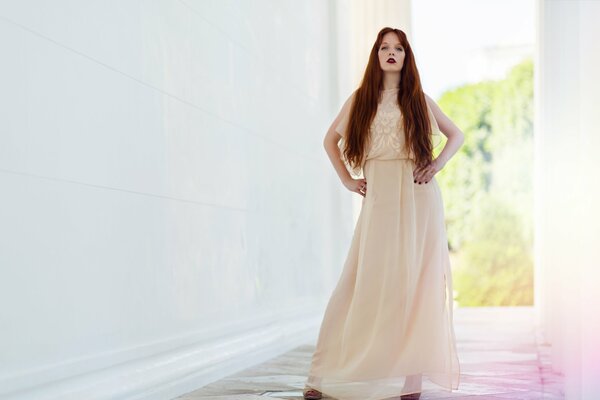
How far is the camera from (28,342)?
222 cm

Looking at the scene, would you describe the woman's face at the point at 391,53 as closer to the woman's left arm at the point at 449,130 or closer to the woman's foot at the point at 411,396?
the woman's left arm at the point at 449,130

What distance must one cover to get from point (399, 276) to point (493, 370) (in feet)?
3.31

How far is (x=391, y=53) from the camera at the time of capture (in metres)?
2.97

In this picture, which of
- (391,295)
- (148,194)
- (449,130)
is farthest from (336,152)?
(148,194)

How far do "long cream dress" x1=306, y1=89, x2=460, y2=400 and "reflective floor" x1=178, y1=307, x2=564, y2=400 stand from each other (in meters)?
0.17

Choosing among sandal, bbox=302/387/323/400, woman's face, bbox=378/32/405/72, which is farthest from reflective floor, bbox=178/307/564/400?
woman's face, bbox=378/32/405/72

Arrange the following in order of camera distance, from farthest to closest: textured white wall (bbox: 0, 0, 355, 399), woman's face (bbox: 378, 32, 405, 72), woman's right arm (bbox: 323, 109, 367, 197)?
woman's right arm (bbox: 323, 109, 367, 197) → woman's face (bbox: 378, 32, 405, 72) → textured white wall (bbox: 0, 0, 355, 399)

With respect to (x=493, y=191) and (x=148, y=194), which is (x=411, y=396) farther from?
(x=493, y=191)

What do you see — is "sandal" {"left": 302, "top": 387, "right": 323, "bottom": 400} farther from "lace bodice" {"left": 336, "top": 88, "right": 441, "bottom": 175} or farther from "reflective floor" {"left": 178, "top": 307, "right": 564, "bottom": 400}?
"lace bodice" {"left": 336, "top": 88, "right": 441, "bottom": 175}

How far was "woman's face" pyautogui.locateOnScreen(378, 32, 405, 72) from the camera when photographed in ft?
9.73

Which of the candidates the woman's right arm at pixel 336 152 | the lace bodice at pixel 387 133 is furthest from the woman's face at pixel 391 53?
the woman's right arm at pixel 336 152

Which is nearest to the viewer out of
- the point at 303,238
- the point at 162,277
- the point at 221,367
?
the point at 162,277

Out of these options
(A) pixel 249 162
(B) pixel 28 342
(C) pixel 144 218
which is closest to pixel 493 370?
(A) pixel 249 162

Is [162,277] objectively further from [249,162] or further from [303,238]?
[303,238]
